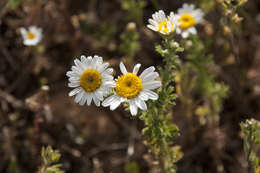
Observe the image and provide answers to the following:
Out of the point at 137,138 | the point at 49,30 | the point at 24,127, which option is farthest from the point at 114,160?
the point at 49,30

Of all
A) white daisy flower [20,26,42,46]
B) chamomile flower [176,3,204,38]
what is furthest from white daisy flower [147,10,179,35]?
white daisy flower [20,26,42,46]

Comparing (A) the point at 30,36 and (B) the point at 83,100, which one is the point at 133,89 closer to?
(B) the point at 83,100

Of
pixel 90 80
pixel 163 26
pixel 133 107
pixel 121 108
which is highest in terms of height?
pixel 163 26

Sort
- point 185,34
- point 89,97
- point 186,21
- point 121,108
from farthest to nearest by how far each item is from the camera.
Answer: point 121,108 → point 186,21 → point 185,34 → point 89,97

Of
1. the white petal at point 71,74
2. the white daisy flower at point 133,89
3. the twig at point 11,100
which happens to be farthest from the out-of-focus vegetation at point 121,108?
the white daisy flower at point 133,89

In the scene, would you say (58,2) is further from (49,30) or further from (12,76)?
(12,76)

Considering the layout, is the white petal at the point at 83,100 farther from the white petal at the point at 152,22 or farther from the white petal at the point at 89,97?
the white petal at the point at 152,22

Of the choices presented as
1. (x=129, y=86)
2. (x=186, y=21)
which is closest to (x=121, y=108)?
(x=186, y=21)
